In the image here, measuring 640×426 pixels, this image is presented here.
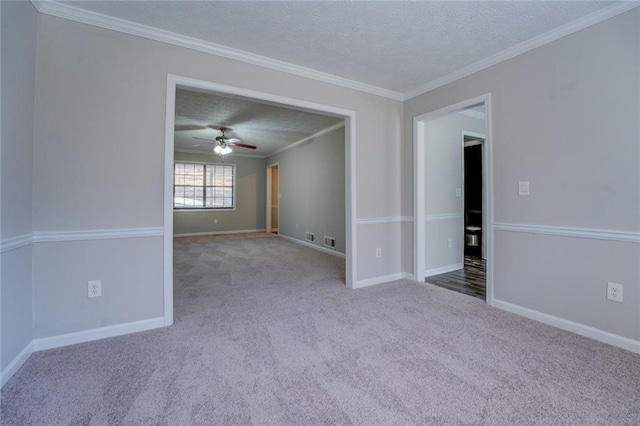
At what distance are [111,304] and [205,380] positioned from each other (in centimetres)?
113

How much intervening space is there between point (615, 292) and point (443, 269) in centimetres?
209

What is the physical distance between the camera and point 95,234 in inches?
85.0

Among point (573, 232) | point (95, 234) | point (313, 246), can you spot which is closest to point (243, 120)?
point (313, 246)

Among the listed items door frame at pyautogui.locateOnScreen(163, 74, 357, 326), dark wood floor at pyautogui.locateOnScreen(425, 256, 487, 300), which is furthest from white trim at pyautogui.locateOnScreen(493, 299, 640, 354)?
door frame at pyautogui.locateOnScreen(163, 74, 357, 326)

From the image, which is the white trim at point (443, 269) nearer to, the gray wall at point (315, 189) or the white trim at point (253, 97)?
the white trim at point (253, 97)

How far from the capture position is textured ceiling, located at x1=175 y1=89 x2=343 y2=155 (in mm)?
4059

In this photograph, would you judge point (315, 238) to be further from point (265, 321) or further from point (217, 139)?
point (265, 321)

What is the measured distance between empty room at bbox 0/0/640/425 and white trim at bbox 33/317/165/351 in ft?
0.05

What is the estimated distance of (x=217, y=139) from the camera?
5824mm

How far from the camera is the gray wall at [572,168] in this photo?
2.01 metres

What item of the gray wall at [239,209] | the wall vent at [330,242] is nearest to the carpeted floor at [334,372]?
the wall vent at [330,242]

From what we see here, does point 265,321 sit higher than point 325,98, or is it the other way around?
point 325,98

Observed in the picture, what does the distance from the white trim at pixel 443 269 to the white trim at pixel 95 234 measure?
3.28 metres

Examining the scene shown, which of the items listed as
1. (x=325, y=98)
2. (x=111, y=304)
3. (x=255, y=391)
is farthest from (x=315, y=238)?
(x=255, y=391)
